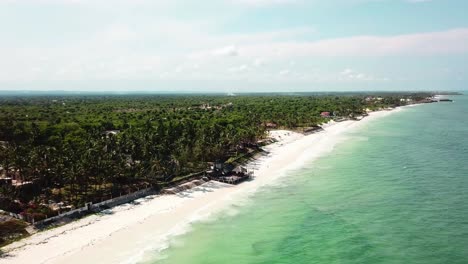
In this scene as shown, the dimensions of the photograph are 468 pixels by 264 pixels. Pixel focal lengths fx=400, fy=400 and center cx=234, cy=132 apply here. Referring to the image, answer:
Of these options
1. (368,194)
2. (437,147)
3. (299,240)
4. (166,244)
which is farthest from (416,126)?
(166,244)

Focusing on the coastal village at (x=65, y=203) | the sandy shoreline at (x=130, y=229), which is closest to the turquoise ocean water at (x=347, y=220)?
the sandy shoreline at (x=130, y=229)

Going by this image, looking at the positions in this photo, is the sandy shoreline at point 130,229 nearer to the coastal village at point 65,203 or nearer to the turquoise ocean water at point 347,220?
the coastal village at point 65,203

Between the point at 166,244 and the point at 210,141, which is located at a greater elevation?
the point at 210,141

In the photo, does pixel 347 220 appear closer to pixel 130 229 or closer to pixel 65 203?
pixel 130 229

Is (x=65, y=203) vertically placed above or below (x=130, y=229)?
above

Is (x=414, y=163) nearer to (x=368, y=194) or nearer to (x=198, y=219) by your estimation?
(x=368, y=194)

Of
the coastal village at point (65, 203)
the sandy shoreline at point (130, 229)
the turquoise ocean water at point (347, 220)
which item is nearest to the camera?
the sandy shoreline at point (130, 229)

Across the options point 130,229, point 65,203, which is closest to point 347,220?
point 130,229
